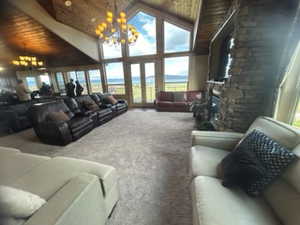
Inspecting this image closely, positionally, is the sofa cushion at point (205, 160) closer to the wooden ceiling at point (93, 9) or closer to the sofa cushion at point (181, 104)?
the sofa cushion at point (181, 104)

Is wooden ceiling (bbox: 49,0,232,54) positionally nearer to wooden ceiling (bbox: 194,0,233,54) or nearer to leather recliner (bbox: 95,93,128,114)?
wooden ceiling (bbox: 194,0,233,54)

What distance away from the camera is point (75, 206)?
83cm

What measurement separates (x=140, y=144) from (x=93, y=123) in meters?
1.70

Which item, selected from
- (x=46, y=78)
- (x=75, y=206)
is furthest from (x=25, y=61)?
(x=75, y=206)

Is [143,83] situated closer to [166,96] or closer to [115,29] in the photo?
[166,96]

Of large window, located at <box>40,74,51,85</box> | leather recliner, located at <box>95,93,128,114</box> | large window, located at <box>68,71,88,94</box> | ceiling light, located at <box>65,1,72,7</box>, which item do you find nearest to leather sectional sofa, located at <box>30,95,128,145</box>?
leather recliner, located at <box>95,93,128,114</box>

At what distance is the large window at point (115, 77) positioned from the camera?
693 centimetres

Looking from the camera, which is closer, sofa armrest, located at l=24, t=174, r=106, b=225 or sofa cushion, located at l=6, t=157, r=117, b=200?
sofa armrest, located at l=24, t=174, r=106, b=225

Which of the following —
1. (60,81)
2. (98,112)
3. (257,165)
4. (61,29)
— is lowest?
(98,112)

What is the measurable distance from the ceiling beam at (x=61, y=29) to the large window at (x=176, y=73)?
3.71 meters

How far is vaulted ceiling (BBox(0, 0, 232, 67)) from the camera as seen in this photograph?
351cm

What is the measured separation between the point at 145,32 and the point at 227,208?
678cm

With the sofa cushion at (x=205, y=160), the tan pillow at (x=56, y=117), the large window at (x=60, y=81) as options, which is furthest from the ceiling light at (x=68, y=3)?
the sofa cushion at (x=205, y=160)

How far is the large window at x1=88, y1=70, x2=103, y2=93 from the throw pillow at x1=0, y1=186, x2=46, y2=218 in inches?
288
